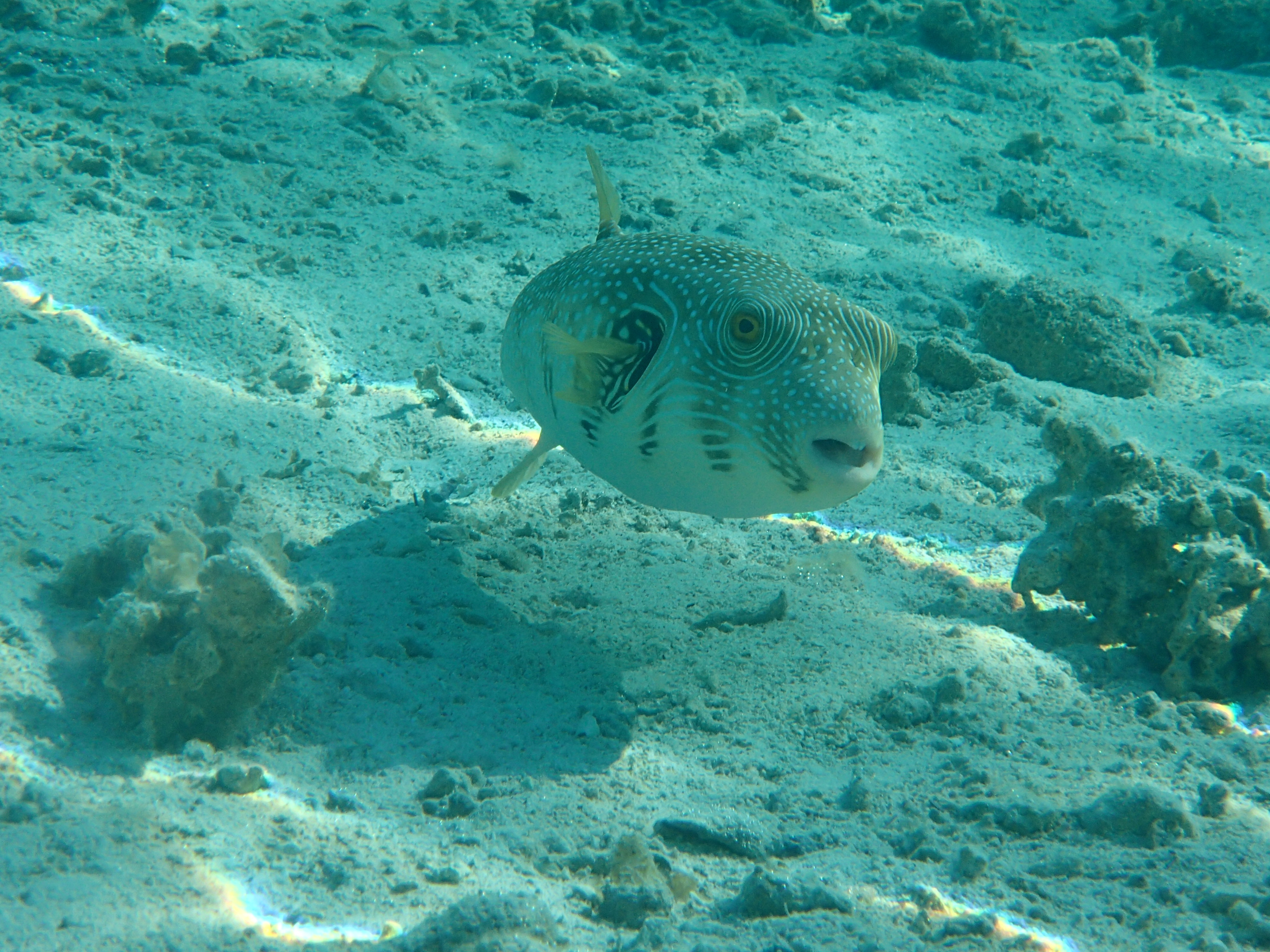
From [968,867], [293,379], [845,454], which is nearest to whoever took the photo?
[968,867]

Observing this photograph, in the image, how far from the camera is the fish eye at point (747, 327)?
241cm

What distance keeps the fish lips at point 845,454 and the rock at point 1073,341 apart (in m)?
3.87

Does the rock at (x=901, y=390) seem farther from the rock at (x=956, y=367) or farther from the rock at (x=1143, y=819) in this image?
the rock at (x=1143, y=819)

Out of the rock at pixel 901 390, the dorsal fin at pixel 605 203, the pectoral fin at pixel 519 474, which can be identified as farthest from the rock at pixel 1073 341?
the pectoral fin at pixel 519 474

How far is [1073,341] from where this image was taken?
5.52m

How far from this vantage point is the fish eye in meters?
2.41

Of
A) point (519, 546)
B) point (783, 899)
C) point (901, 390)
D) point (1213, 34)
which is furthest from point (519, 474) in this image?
point (1213, 34)

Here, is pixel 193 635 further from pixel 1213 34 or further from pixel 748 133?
→ pixel 1213 34

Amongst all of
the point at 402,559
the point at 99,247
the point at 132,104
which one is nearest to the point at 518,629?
the point at 402,559

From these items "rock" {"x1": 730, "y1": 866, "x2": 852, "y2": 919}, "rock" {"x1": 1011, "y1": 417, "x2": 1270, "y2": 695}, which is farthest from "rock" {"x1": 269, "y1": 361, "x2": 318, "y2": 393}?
"rock" {"x1": 1011, "y1": 417, "x2": 1270, "y2": 695}

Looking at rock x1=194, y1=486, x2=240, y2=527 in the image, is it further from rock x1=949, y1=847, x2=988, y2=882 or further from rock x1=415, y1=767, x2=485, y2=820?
rock x1=949, y1=847, x2=988, y2=882

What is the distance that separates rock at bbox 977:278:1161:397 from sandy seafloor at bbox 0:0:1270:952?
16cm

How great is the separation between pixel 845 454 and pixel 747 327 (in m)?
0.48

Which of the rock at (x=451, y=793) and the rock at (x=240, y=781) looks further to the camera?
the rock at (x=451, y=793)
